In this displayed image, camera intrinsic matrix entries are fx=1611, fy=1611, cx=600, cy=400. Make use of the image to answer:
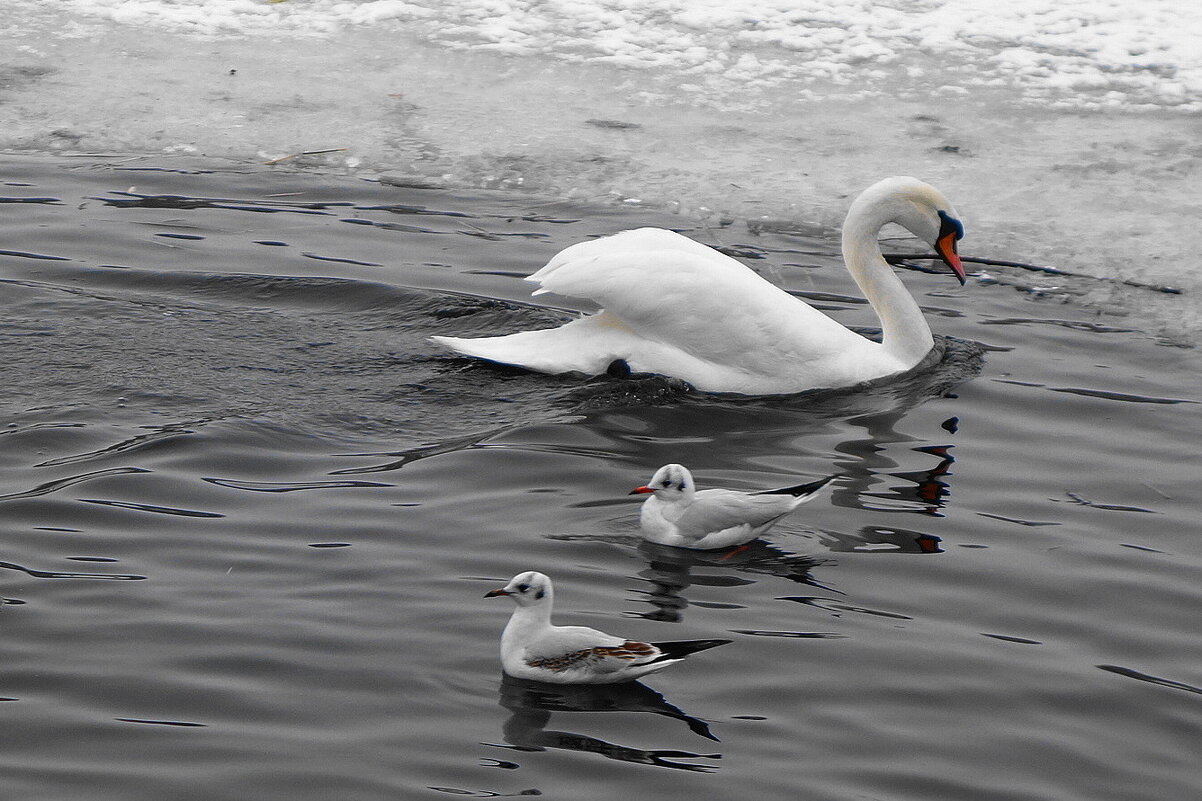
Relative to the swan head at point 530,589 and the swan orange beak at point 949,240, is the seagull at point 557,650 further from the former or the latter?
the swan orange beak at point 949,240

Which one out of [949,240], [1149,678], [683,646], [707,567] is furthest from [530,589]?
[949,240]

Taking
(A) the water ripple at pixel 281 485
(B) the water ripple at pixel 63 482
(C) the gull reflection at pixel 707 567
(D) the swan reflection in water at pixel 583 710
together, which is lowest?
(D) the swan reflection in water at pixel 583 710

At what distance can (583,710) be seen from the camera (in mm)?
4422

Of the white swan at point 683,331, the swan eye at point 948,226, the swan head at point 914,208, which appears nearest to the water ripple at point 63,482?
the white swan at point 683,331

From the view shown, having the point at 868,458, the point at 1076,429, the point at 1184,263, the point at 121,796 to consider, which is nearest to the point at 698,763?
the point at 121,796

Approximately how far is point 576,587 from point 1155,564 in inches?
77.9

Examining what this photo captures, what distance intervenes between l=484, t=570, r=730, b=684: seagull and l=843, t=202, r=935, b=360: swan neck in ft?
10.6

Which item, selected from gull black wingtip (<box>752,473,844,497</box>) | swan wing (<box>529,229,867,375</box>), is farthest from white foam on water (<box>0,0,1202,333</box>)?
gull black wingtip (<box>752,473,844,497</box>)

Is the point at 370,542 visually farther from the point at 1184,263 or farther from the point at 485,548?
the point at 1184,263

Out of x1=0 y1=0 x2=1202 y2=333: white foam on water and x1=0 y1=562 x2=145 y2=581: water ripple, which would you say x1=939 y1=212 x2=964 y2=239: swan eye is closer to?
x1=0 y1=0 x2=1202 y2=333: white foam on water

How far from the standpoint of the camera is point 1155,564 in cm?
543

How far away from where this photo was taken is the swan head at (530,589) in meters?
4.49

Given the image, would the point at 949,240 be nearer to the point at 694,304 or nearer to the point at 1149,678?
the point at 694,304

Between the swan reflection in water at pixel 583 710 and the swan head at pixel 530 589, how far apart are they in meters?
0.22
